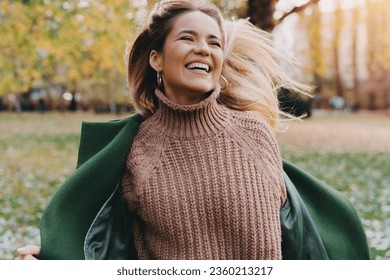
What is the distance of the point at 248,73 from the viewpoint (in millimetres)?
3082

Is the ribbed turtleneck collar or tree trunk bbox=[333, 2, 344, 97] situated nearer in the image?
the ribbed turtleneck collar

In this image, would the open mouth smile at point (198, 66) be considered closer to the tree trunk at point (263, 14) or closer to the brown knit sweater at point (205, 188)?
the brown knit sweater at point (205, 188)

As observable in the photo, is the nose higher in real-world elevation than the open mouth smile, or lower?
higher

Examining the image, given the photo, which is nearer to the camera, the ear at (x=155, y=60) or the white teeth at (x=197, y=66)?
the white teeth at (x=197, y=66)

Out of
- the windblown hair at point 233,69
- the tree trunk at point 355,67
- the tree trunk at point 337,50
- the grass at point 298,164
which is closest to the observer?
the windblown hair at point 233,69

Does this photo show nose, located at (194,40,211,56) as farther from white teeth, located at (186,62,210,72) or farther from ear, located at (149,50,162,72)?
ear, located at (149,50,162,72)

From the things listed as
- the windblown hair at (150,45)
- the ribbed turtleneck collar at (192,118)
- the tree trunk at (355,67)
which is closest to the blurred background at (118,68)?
the windblown hair at (150,45)

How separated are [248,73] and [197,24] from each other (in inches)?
22.1

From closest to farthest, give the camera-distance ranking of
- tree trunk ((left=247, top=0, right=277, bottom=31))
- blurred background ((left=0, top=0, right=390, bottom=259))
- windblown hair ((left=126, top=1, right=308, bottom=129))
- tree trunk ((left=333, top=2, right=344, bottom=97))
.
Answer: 1. windblown hair ((left=126, top=1, right=308, bottom=129))
2. blurred background ((left=0, top=0, right=390, bottom=259))
3. tree trunk ((left=247, top=0, right=277, bottom=31))
4. tree trunk ((left=333, top=2, right=344, bottom=97))

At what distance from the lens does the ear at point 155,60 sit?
2.80 m

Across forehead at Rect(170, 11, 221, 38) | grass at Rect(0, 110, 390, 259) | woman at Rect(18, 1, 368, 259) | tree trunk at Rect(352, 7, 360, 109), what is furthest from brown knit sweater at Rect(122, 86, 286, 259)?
tree trunk at Rect(352, 7, 360, 109)

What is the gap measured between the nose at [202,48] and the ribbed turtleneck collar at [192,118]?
0.20 meters

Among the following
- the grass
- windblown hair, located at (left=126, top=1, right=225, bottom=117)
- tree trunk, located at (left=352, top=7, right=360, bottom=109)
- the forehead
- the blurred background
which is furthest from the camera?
tree trunk, located at (left=352, top=7, right=360, bottom=109)

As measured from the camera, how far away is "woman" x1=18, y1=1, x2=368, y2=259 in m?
2.52
